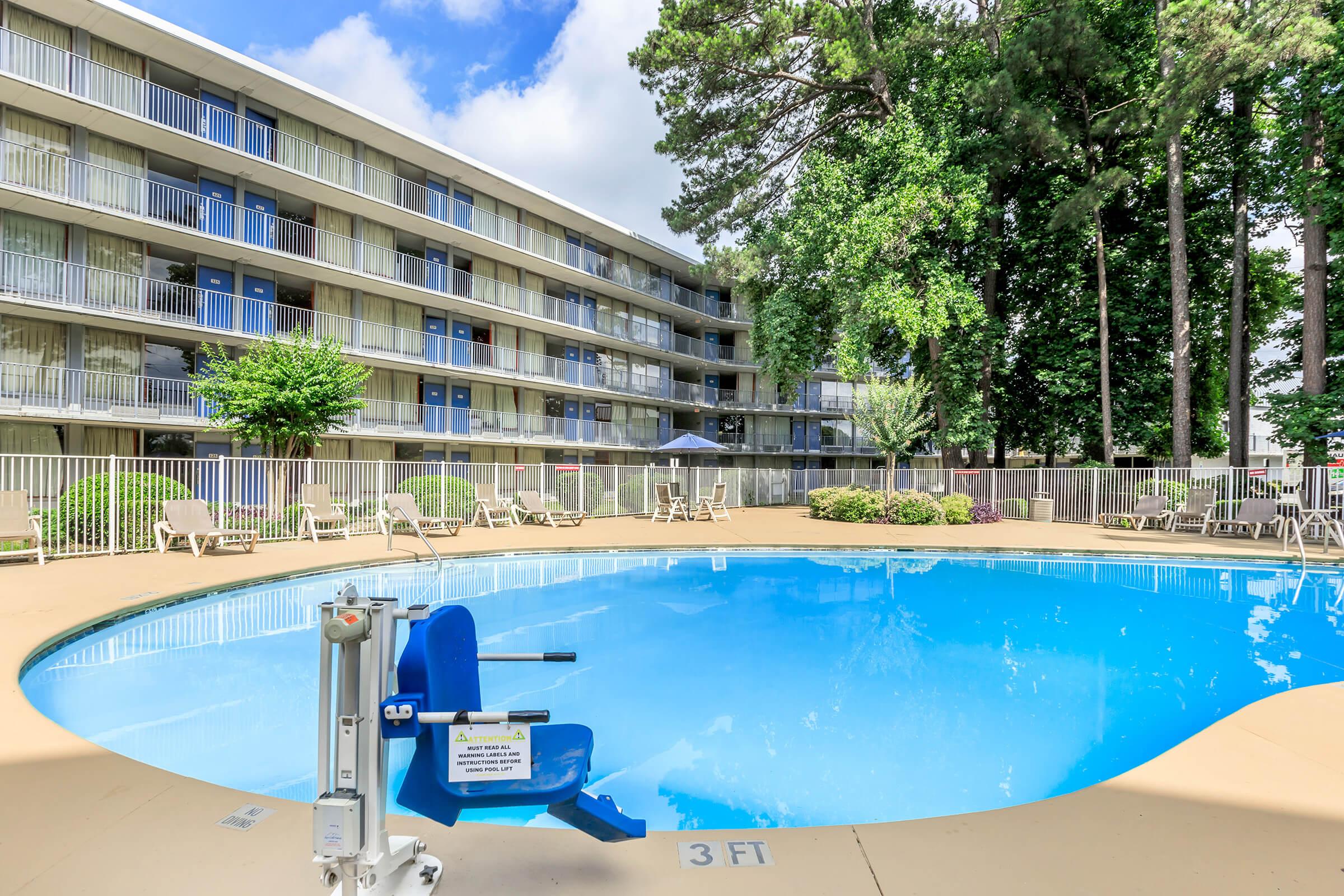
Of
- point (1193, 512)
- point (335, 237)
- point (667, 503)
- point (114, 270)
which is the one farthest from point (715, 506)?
point (114, 270)

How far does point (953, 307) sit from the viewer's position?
18.3m

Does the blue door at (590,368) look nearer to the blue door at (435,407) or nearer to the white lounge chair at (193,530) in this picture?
the blue door at (435,407)

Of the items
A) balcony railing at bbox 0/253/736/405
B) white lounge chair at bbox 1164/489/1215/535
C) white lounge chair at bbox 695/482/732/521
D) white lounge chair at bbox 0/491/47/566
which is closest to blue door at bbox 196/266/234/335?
balcony railing at bbox 0/253/736/405

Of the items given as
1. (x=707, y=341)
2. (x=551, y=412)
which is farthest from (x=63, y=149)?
(x=707, y=341)

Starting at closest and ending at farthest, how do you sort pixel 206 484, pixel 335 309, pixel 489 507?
1. pixel 206 484
2. pixel 489 507
3. pixel 335 309

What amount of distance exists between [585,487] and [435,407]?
711 cm

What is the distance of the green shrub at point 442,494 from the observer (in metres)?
15.6

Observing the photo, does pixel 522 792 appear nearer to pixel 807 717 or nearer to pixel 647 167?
pixel 807 717

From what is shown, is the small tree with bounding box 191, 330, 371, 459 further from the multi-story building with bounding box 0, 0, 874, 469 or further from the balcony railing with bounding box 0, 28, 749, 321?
the balcony railing with bounding box 0, 28, 749, 321

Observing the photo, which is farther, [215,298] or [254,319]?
[254,319]

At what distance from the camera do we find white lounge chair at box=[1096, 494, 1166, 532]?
17.0 m

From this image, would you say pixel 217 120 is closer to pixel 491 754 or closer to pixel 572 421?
pixel 572 421

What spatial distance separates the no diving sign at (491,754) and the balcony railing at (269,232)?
63.3 feet

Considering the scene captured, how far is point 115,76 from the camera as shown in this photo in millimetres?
15539
